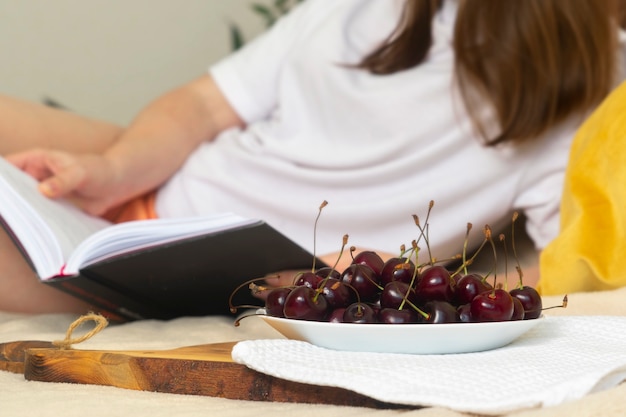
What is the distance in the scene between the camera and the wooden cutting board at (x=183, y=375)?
1.70 feet

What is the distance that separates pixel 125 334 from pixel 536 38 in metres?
0.83

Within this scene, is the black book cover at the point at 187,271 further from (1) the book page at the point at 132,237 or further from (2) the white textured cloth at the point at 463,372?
(2) the white textured cloth at the point at 463,372

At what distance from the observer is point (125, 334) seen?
2.77 ft

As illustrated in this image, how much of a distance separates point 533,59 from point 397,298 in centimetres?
80

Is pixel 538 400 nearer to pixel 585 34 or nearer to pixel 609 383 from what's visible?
pixel 609 383

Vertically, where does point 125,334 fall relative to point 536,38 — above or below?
below

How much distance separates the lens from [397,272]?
0.61 meters

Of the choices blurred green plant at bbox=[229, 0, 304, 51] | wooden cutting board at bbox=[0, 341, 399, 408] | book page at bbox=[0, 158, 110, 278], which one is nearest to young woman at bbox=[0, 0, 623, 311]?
book page at bbox=[0, 158, 110, 278]

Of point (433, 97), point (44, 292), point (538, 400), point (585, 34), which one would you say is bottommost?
point (44, 292)

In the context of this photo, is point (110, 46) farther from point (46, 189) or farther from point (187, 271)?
point (187, 271)

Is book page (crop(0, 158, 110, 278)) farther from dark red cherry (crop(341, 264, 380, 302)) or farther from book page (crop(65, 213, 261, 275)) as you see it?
dark red cherry (crop(341, 264, 380, 302))

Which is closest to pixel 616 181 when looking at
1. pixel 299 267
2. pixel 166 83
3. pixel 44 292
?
pixel 299 267

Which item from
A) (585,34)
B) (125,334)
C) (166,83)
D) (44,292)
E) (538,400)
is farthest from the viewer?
(166,83)

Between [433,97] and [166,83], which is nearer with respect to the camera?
[433,97]
